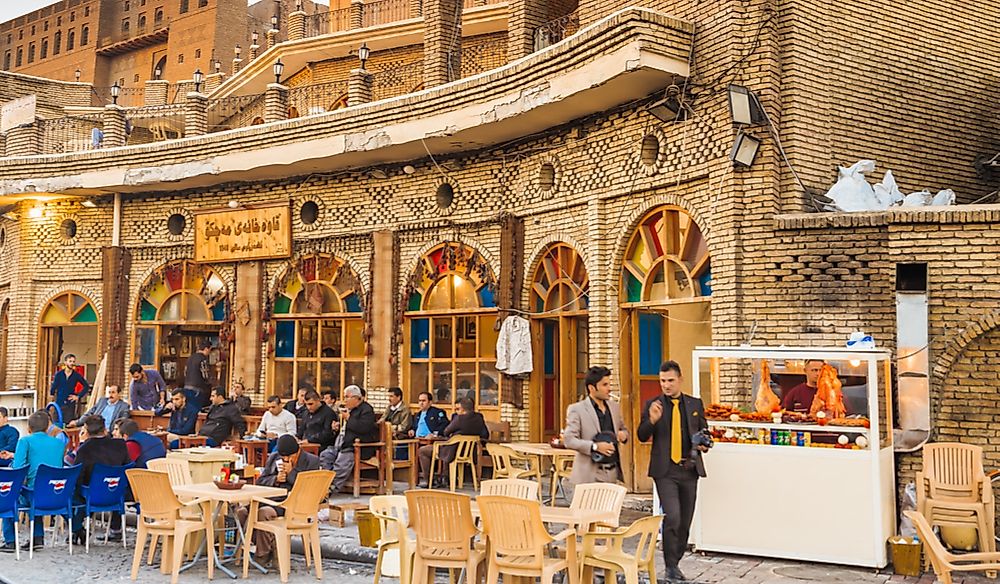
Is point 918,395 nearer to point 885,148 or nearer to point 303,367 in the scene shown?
point 885,148

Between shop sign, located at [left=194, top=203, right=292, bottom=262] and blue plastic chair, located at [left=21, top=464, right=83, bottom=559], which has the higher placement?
shop sign, located at [left=194, top=203, right=292, bottom=262]

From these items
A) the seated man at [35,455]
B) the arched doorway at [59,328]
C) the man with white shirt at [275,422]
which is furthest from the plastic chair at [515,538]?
the arched doorway at [59,328]

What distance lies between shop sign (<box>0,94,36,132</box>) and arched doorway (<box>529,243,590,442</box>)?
11.9m

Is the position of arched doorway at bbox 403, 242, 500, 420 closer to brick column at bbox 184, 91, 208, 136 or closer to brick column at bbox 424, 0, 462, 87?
brick column at bbox 424, 0, 462, 87

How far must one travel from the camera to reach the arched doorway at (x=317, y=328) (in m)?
16.8

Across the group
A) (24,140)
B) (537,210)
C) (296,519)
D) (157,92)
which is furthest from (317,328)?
(157,92)

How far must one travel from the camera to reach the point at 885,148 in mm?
11797

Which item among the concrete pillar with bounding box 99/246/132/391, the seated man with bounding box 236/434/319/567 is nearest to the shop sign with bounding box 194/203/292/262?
the concrete pillar with bounding box 99/246/132/391

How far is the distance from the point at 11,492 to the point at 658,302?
24.2 feet

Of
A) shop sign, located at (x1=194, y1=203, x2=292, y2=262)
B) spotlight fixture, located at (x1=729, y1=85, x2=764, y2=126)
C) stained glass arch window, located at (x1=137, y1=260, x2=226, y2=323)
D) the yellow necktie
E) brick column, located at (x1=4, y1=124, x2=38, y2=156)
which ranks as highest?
brick column, located at (x1=4, y1=124, x2=38, y2=156)

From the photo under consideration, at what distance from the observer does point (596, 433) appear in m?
8.39

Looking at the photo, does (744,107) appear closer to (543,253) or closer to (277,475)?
(543,253)

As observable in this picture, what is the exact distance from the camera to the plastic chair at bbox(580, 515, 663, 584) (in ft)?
22.7

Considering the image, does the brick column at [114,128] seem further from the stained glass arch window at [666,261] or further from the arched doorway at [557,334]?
the stained glass arch window at [666,261]
